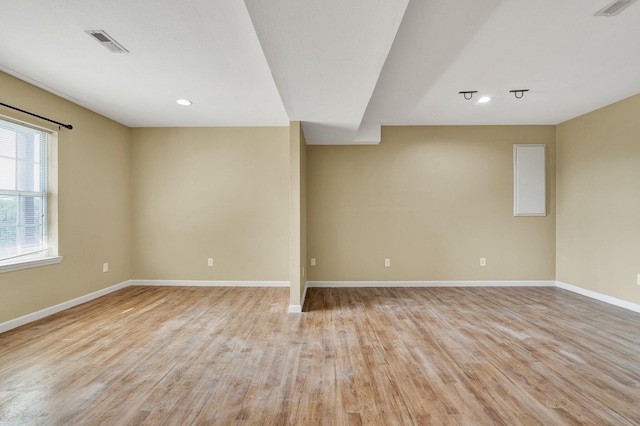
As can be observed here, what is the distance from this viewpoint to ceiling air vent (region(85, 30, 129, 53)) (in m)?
2.14

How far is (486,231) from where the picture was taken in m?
4.64

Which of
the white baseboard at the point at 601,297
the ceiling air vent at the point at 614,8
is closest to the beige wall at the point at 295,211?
the ceiling air vent at the point at 614,8

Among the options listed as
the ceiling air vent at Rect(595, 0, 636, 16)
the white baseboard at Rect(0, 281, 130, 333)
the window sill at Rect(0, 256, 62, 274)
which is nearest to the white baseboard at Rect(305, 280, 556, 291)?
the white baseboard at Rect(0, 281, 130, 333)

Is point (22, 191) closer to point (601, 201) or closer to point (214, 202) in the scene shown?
point (214, 202)

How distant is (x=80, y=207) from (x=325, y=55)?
381cm

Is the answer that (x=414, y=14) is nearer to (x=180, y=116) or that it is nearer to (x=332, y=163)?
(x=332, y=163)

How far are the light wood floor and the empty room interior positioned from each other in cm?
2

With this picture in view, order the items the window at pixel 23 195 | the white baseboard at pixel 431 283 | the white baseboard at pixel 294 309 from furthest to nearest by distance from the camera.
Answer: the white baseboard at pixel 431 283
the white baseboard at pixel 294 309
the window at pixel 23 195

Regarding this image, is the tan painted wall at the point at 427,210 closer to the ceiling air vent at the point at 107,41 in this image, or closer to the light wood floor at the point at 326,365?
the light wood floor at the point at 326,365

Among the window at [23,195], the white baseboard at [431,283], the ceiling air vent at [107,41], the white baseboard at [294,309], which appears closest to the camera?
the ceiling air vent at [107,41]

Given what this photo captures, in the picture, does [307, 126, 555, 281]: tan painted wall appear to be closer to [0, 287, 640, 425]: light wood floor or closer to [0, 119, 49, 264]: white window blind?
[0, 287, 640, 425]: light wood floor

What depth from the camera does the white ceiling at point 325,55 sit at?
183 centimetres

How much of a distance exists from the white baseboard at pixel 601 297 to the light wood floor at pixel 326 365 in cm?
16

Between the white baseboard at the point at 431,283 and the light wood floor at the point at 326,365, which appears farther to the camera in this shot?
the white baseboard at the point at 431,283
